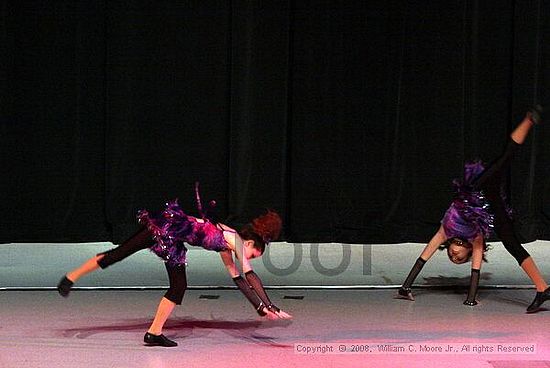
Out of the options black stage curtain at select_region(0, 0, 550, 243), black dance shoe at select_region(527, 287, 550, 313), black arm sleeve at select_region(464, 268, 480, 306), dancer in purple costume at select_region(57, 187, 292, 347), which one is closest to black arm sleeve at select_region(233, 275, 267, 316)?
dancer in purple costume at select_region(57, 187, 292, 347)

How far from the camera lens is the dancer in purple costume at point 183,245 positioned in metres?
4.71

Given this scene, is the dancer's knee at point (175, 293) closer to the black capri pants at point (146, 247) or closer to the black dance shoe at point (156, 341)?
the black capri pants at point (146, 247)

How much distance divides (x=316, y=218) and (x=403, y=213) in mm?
631

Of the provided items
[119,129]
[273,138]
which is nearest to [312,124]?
[273,138]

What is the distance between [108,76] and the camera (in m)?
6.85

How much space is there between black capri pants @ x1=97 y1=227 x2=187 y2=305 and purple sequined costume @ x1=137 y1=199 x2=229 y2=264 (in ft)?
0.11

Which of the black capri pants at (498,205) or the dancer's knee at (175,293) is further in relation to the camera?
the black capri pants at (498,205)

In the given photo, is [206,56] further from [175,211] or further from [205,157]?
[175,211]

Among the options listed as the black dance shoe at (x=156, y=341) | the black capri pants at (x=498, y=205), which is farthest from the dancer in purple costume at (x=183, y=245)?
the black capri pants at (x=498, y=205)

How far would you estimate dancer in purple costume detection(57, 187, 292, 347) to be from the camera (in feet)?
15.5

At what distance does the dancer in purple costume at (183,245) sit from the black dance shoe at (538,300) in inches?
62.5

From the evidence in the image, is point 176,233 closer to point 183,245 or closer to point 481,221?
point 183,245

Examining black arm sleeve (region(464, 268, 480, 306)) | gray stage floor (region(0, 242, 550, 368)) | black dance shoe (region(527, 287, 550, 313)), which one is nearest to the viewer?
gray stage floor (region(0, 242, 550, 368))

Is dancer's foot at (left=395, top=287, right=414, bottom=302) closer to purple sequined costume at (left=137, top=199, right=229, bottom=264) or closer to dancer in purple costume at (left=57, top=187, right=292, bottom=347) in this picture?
dancer in purple costume at (left=57, top=187, right=292, bottom=347)
